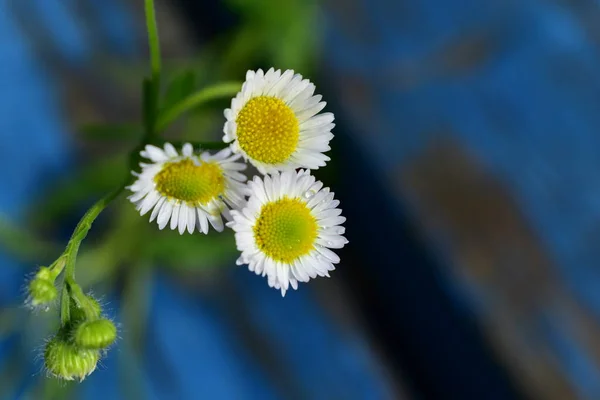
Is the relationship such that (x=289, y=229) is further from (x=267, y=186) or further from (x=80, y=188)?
(x=80, y=188)

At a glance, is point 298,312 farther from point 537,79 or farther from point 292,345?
point 537,79

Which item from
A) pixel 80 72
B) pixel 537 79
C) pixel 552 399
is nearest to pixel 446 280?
pixel 552 399

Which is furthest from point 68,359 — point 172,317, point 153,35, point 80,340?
point 172,317

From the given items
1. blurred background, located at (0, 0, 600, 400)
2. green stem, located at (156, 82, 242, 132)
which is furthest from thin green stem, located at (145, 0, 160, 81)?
blurred background, located at (0, 0, 600, 400)

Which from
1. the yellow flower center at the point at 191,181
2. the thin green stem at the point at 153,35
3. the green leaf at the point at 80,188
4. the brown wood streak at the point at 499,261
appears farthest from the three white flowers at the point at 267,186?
the brown wood streak at the point at 499,261

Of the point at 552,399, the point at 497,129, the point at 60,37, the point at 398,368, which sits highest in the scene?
the point at 60,37

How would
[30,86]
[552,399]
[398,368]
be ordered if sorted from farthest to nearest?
[398,368] < [30,86] < [552,399]

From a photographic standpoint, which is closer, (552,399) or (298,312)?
(552,399)

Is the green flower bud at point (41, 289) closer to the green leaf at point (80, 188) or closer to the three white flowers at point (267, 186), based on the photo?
the three white flowers at point (267, 186)
